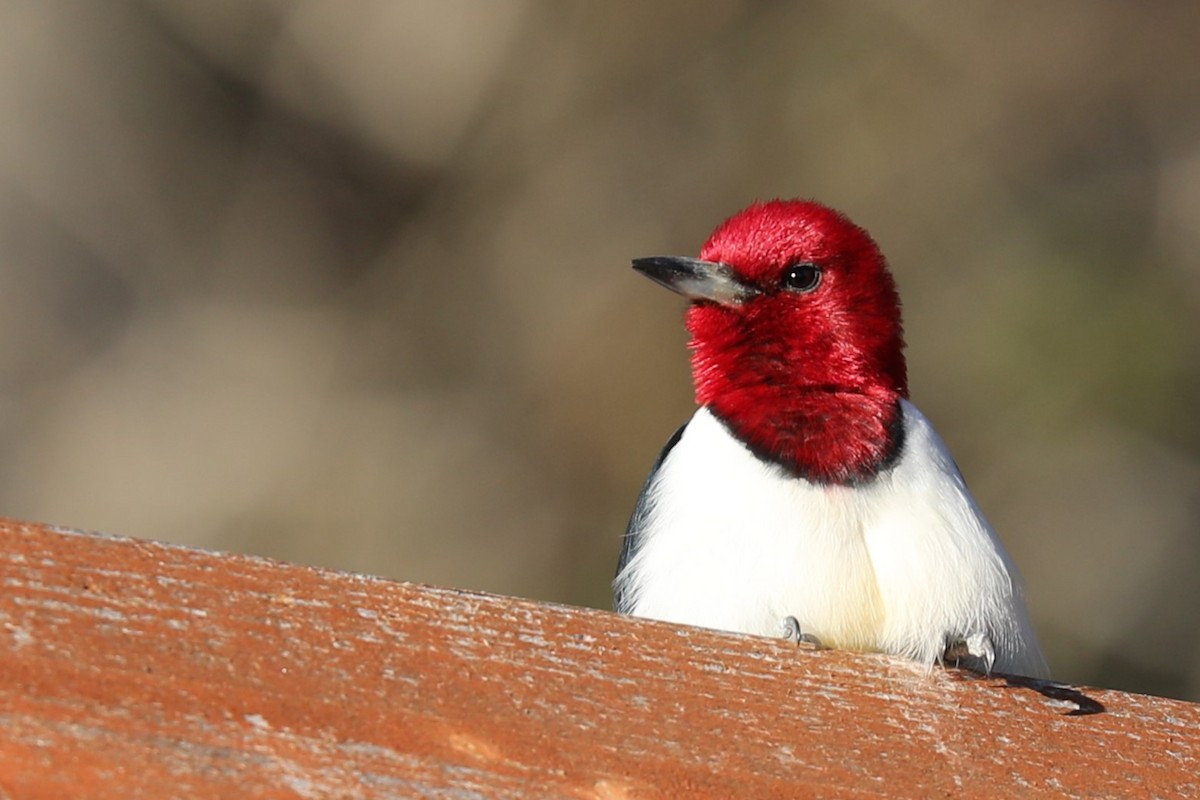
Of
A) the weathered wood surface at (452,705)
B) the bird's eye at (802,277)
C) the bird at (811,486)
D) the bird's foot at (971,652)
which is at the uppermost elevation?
the bird's eye at (802,277)

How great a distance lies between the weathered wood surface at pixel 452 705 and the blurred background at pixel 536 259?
2278 millimetres

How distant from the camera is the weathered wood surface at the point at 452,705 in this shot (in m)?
1.58

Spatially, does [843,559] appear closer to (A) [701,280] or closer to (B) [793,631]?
(B) [793,631]

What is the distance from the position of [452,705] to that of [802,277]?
1178 mm

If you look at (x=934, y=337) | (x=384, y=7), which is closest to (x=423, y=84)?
(x=384, y=7)

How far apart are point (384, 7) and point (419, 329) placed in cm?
89

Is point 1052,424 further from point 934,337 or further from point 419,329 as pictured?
point 419,329

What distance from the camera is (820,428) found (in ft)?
7.70

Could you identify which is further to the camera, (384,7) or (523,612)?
(384,7)

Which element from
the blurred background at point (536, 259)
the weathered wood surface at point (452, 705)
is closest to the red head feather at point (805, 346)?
the weathered wood surface at point (452, 705)

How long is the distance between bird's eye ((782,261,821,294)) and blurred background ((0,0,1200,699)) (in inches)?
69.4

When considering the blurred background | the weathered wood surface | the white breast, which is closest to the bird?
the white breast

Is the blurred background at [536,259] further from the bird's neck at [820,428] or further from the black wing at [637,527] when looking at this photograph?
the bird's neck at [820,428]

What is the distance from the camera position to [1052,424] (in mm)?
4625
